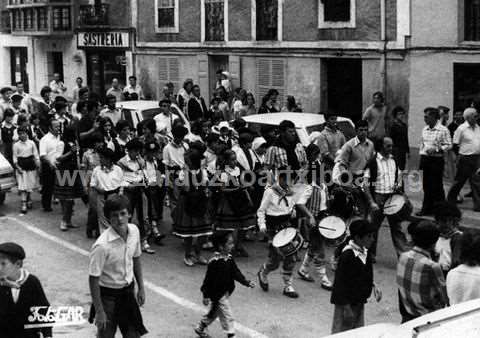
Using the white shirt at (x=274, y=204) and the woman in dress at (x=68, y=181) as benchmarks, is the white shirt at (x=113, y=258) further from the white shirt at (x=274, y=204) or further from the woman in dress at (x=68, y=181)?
the woman in dress at (x=68, y=181)

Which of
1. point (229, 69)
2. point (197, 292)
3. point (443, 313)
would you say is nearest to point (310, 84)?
point (229, 69)

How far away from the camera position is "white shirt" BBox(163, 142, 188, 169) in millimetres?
12477

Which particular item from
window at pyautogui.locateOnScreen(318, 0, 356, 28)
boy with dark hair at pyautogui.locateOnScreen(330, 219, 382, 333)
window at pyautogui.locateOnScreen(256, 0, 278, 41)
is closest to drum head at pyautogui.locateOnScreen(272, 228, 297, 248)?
boy with dark hair at pyautogui.locateOnScreen(330, 219, 382, 333)

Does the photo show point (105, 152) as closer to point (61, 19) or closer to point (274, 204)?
point (274, 204)

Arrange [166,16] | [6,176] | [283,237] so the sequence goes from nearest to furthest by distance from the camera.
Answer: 1. [283,237]
2. [6,176]
3. [166,16]

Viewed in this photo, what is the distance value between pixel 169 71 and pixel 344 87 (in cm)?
802

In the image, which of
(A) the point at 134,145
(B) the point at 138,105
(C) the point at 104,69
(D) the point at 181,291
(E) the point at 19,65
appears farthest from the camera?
(E) the point at 19,65

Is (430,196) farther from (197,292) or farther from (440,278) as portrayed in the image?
(440,278)

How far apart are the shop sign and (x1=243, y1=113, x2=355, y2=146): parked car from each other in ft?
50.6

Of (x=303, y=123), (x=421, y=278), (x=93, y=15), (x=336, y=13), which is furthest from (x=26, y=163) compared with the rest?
(x=93, y=15)

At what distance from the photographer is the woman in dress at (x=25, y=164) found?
14523 mm

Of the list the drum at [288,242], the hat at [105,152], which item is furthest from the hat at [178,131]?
the drum at [288,242]

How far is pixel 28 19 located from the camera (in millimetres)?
33688

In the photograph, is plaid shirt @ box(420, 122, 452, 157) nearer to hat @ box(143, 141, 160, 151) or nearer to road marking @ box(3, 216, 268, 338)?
hat @ box(143, 141, 160, 151)
